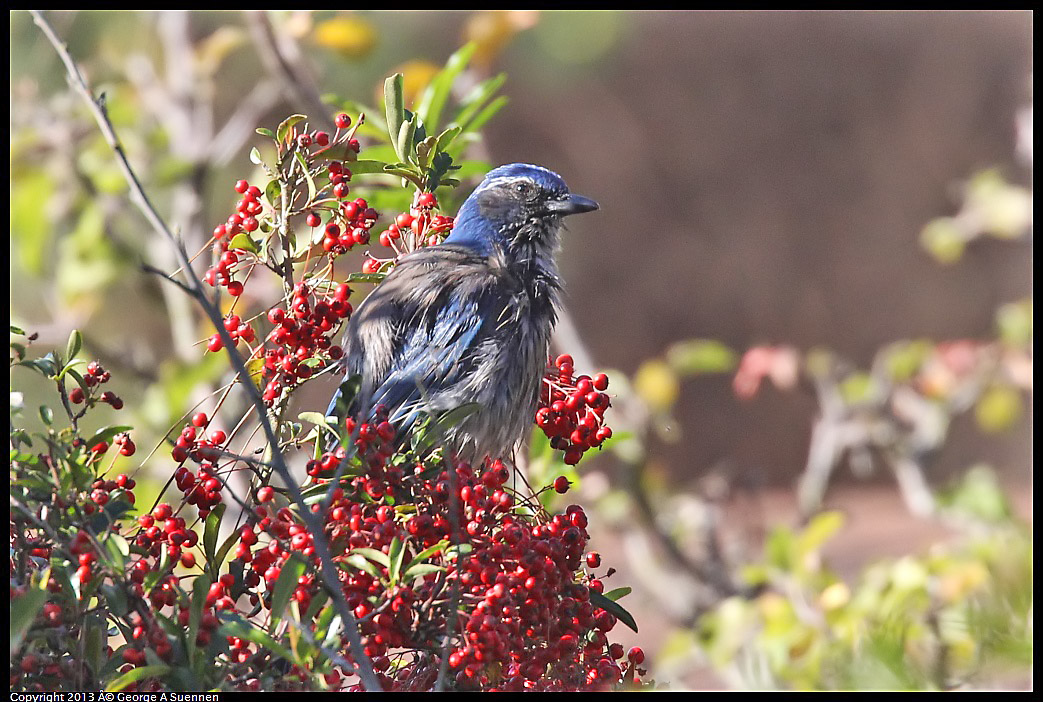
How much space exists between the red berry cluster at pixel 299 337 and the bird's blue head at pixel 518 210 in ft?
2.75

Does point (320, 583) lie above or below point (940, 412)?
below

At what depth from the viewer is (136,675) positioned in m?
1.32

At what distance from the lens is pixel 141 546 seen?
155 centimetres

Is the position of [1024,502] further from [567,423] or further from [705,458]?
[567,423]

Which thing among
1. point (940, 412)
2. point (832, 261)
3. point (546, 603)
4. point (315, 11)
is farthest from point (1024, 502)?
point (546, 603)

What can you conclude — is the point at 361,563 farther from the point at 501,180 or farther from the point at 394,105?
the point at 501,180

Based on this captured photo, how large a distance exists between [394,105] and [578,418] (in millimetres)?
667

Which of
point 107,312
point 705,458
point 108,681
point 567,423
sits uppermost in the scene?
point 107,312

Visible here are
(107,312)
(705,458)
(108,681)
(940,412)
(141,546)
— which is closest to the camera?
(108,681)

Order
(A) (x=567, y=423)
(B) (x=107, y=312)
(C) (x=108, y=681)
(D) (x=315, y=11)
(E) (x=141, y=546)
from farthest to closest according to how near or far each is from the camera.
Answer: (B) (x=107, y=312) → (D) (x=315, y=11) → (A) (x=567, y=423) → (E) (x=141, y=546) → (C) (x=108, y=681)

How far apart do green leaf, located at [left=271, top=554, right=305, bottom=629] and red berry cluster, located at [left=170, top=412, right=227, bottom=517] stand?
0.23 metres

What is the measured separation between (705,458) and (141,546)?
27.2 feet

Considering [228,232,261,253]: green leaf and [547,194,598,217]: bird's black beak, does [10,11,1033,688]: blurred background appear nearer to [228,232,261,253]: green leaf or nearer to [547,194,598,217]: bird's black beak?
[547,194,598,217]: bird's black beak

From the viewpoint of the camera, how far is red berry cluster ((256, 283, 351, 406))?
5.61 feet
